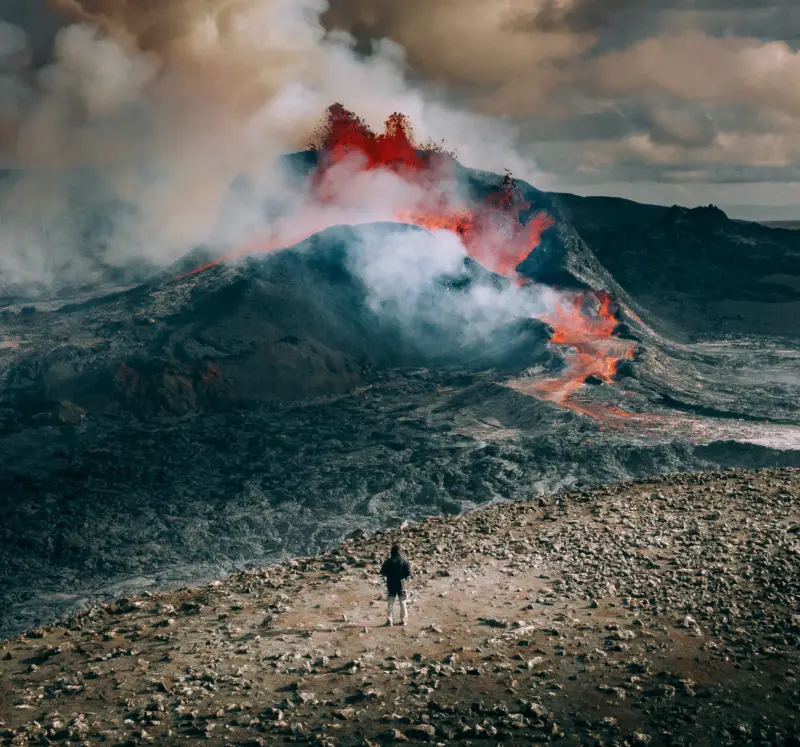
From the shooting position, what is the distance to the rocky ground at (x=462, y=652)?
14.8 meters

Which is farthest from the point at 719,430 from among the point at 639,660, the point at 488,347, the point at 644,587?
the point at 639,660

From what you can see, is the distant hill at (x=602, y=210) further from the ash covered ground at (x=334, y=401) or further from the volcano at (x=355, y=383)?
the ash covered ground at (x=334, y=401)

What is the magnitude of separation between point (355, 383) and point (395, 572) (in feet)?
149

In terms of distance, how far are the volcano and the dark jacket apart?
18.9 meters

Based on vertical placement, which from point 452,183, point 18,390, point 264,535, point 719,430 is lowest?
point 264,535

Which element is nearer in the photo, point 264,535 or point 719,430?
point 264,535

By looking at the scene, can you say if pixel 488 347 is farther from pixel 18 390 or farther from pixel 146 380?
pixel 18 390

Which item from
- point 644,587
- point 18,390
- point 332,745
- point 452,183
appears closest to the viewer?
point 332,745

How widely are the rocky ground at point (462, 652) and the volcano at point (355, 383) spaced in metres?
15.4

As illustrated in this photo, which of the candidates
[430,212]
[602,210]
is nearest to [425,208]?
[430,212]

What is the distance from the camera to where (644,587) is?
20.8m

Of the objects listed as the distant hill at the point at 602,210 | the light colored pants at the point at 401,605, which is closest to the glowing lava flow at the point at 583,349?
the light colored pants at the point at 401,605

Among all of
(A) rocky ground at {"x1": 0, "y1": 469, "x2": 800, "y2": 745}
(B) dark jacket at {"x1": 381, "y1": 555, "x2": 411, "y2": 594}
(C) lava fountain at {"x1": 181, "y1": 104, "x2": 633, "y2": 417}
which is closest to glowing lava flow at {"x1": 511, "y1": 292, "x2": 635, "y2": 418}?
(C) lava fountain at {"x1": 181, "y1": 104, "x2": 633, "y2": 417}

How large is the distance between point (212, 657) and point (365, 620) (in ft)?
11.1
